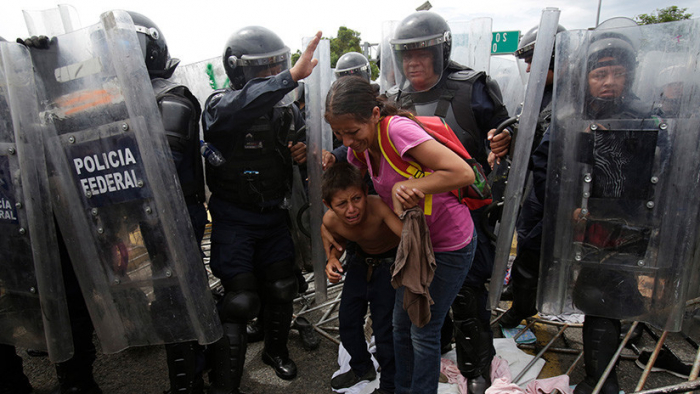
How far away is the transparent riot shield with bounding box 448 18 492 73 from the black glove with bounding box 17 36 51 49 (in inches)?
128

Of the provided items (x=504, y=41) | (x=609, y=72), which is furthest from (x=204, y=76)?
(x=504, y=41)

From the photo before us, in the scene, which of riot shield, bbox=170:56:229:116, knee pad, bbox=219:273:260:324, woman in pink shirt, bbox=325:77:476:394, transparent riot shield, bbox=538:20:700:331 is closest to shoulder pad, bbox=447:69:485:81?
transparent riot shield, bbox=538:20:700:331

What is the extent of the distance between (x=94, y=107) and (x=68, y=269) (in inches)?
39.9

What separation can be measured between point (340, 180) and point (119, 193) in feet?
3.23

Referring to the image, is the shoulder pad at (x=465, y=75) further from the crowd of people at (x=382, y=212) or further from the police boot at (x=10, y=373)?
the police boot at (x=10, y=373)

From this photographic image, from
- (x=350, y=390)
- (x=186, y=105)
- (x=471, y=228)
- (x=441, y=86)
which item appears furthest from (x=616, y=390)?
(x=186, y=105)

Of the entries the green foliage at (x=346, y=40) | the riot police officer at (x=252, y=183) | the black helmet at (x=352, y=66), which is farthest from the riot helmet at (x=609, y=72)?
the green foliage at (x=346, y=40)

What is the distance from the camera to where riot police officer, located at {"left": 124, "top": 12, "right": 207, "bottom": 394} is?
6.66 feet

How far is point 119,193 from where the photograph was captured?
1.84 metres

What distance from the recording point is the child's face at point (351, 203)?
204 cm

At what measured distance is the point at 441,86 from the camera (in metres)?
2.49

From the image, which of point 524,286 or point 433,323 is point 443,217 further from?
point 524,286

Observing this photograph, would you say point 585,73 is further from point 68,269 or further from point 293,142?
point 68,269

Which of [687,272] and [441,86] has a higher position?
[441,86]
